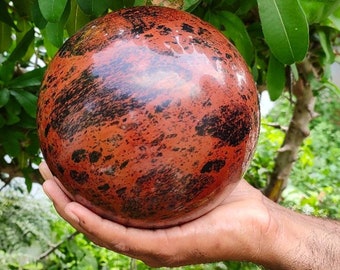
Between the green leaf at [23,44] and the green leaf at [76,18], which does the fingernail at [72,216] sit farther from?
the green leaf at [23,44]

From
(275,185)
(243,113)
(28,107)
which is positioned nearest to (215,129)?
(243,113)

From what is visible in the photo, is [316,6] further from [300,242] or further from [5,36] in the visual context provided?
[5,36]

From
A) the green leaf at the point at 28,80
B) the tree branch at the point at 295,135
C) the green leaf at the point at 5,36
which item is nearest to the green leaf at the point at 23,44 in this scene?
the green leaf at the point at 28,80

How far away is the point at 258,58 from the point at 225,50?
2.98ft

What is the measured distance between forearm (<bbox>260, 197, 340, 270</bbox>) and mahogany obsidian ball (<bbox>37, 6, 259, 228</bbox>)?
36 cm

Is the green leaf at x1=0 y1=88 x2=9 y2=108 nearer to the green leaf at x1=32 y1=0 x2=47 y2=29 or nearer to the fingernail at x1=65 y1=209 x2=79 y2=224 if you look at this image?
the green leaf at x1=32 y1=0 x2=47 y2=29

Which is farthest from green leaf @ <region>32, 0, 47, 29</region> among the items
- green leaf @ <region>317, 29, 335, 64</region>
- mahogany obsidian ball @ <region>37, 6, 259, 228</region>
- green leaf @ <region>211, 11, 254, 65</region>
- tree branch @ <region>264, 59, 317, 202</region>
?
tree branch @ <region>264, 59, 317, 202</region>

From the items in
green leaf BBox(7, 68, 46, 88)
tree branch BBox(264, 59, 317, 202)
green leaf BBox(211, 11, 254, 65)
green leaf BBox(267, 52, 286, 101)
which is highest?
green leaf BBox(211, 11, 254, 65)

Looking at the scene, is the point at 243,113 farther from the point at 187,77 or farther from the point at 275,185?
the point at 275,185

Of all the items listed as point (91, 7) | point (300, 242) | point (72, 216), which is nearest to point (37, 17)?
point (91, 7)

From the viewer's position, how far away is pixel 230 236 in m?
1.32

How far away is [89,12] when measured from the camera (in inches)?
50.0

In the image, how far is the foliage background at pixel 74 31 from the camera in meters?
1.21

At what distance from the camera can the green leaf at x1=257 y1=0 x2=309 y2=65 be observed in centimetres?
117
